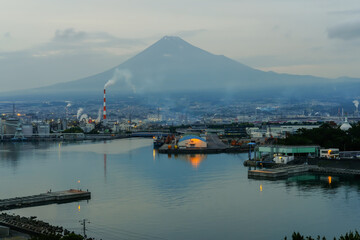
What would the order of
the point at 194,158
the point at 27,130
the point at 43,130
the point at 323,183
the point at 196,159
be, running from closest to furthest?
the point at 323,183, the point at 196,159, the point at 194,158, the point at 27,130, the point at 43,130

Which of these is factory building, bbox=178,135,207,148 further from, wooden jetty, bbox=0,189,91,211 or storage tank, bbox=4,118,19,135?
storage tank, bbox=4,118,19,135

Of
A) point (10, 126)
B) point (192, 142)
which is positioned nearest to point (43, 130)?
point (10, 126)

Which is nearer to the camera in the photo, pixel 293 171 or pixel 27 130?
pixel 293 171

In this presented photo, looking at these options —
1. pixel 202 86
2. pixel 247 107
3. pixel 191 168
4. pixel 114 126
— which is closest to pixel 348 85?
pixel 202 86

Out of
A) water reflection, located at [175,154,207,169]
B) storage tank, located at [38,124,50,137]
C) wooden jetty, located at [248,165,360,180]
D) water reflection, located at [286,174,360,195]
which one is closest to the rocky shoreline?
water reflection, located at [286,174,360,195]

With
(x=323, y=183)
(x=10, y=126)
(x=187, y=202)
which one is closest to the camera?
(x=187, y=202)

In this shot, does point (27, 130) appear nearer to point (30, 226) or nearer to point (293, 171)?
point (293, 171)

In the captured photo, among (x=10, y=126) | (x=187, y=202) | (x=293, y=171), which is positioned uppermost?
(x=10, y=126)

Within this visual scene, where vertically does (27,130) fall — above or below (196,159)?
above
